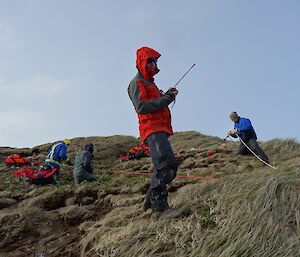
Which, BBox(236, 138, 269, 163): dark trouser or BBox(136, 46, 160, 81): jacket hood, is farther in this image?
BBox(236, 138, 269, 163): dark trouser

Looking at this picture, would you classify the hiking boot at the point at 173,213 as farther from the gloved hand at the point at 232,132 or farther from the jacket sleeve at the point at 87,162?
the gloved hand at the point at 232,132

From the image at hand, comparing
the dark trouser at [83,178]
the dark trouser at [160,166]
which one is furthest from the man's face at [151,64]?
the dark trouser at [83,178]

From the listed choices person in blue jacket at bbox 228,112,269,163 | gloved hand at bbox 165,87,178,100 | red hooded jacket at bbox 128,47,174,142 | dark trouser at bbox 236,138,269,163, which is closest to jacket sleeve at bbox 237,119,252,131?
person in blue jacket at bbox 228,112,269,163

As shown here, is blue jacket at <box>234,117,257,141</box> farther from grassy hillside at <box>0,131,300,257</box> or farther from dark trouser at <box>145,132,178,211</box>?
dark trouser at <box>145,132,178,211</box>

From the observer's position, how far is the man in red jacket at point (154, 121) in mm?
5836

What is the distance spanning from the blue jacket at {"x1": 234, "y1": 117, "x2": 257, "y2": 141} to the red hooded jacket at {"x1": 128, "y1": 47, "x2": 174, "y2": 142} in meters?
7.24

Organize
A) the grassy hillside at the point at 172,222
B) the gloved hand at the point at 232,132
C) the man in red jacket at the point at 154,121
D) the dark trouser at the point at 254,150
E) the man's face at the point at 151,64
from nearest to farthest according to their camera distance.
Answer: the grassy hillside at the point at 172,222
the man in red jacket at the point at 154,121
the man's face at the point at 151,64
the dark trouser at the point at 254,150
the gloved hand at the point at 232,132

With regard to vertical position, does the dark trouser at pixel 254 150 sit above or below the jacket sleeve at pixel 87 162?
below

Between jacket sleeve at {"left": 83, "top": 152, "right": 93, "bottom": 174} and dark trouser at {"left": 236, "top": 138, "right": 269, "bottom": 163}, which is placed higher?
jacket sleeve at {"left": 83, "top": 152, "right": 93, "bottom": 174}

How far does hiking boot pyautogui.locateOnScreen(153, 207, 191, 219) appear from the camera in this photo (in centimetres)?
573

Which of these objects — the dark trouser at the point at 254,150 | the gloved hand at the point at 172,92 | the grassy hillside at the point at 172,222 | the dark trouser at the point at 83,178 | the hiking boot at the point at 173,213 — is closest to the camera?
the grassy hillside at the point at 172,222

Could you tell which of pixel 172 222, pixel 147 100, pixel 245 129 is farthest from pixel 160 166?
pixel 245 129

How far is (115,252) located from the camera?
5.30 meters

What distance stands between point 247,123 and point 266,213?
25.4 ft
